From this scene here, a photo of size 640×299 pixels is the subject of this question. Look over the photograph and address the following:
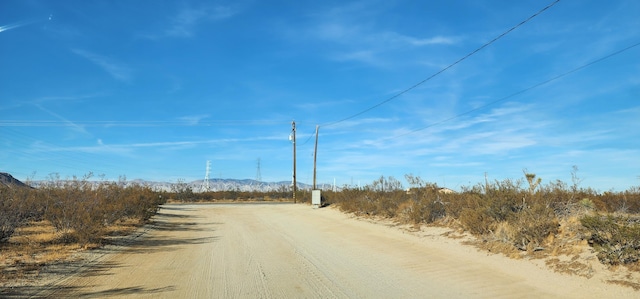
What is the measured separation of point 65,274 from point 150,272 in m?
1.74

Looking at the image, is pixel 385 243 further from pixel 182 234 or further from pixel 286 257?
pixel 182 234

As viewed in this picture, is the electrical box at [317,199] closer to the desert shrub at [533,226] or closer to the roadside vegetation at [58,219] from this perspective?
the roadside vegetation at [58,219]

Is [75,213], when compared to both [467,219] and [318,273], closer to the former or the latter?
[318,273]

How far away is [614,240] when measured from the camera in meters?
8.55

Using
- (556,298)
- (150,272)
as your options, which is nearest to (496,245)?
(556,298)

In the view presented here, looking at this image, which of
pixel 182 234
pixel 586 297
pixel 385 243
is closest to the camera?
pixel 586 297

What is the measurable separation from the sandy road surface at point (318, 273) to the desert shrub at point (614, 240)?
0.77 meters

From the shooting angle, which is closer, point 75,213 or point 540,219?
point 540,219

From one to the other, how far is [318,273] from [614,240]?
6086mm

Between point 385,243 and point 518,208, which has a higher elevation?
point 518,208

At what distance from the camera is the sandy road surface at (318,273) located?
7801 millimetres

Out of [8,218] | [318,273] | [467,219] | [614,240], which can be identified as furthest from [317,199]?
[614,240]

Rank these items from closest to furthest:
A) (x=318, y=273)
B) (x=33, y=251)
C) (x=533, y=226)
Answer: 1. (x=318, y=273)
2. (x=533, y=226)
3. (x=33, y=251)

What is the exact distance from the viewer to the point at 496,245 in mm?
11727
